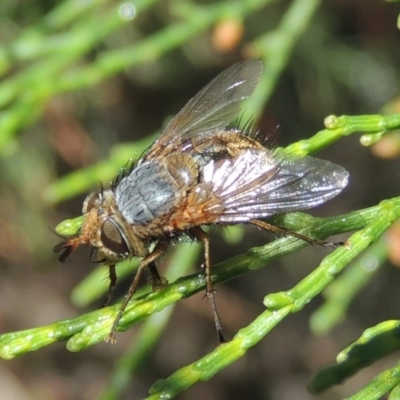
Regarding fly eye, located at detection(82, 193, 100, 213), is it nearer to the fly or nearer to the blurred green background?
the fly

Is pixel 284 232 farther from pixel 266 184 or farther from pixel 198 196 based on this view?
pixel 198 196

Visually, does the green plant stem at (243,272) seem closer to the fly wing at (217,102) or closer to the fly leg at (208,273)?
the fly leg at (208,273)

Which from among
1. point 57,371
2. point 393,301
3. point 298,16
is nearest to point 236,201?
point 298,16

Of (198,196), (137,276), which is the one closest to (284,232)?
(198,196)

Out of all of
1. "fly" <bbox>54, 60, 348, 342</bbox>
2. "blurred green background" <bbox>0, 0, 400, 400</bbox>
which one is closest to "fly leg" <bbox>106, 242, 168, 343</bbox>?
"fly" <bbox>54, 60, 348, 342</bbox>

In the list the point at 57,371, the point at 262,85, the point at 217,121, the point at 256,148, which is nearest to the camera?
the point at 256,148

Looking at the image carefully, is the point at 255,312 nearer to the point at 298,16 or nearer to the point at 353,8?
the point at 353,8
